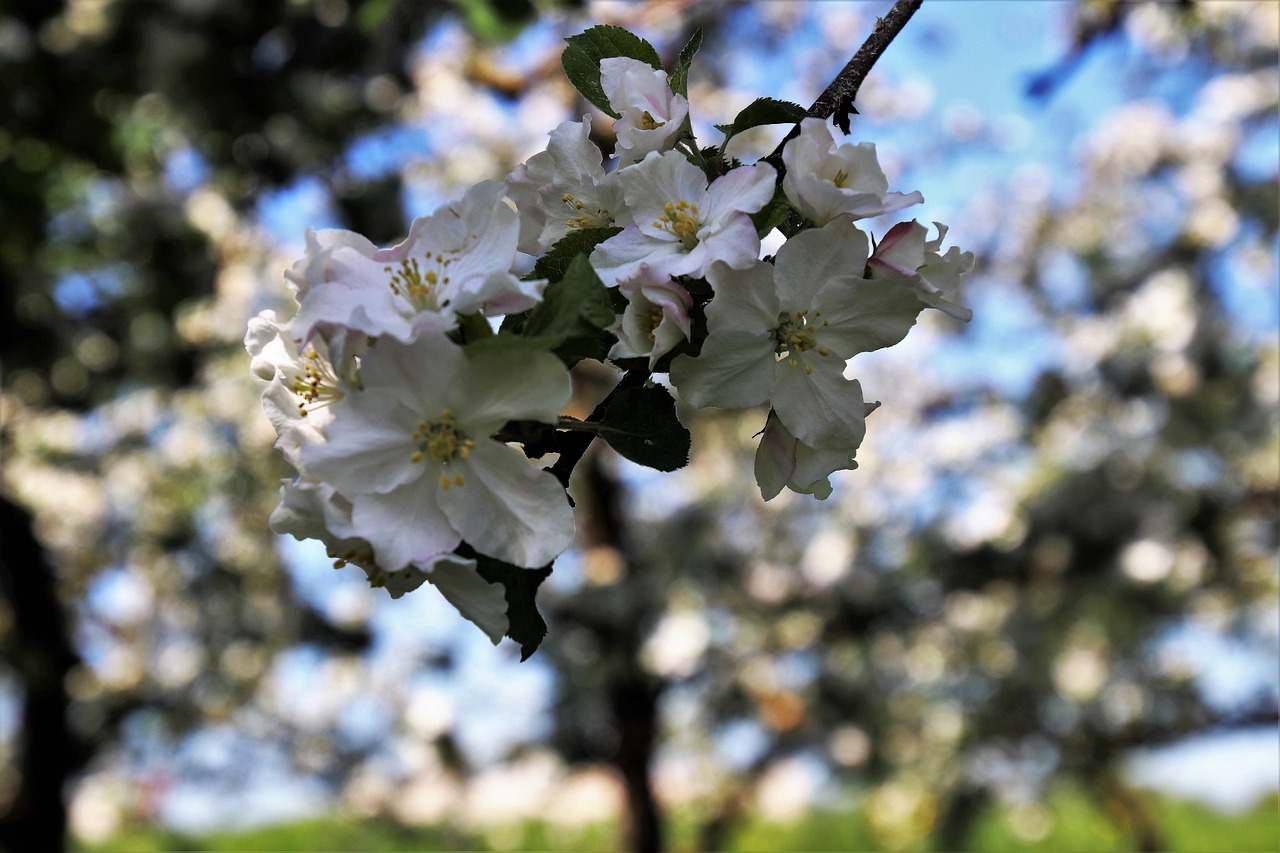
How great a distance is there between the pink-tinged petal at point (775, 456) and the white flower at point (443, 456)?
0.56ft

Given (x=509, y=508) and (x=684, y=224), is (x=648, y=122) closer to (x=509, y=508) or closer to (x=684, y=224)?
(x=684, y=224)

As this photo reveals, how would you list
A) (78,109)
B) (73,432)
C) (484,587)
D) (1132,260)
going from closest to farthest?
(484,587)
(78,109)
(1132,260)
(73,432)

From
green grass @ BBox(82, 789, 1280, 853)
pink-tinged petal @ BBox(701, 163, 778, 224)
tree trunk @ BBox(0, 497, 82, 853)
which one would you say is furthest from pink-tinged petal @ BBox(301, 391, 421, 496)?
green grass @ BBox(82, 789, 1280, 853)

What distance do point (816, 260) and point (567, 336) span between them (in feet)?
0.58

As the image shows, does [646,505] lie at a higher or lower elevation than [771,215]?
higher

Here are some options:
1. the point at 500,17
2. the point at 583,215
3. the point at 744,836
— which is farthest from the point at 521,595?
the point at 744,836

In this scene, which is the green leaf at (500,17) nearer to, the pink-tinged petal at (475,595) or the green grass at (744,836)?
the pink-tinged petal at (475,595)

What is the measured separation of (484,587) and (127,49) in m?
3.22

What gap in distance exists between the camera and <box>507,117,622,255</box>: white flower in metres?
0.71

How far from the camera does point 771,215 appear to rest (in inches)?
25.9

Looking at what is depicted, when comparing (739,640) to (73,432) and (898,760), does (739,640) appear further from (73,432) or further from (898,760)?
(73,432)

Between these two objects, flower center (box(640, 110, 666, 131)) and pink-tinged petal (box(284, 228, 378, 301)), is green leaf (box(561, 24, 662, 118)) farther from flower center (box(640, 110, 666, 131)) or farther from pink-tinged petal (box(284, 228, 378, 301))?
pink-tinged petal (box(284, 228, 378, 301))

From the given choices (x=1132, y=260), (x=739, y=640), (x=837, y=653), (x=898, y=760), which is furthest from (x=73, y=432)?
(x=1132, y=260)

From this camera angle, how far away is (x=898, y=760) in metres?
6.58
